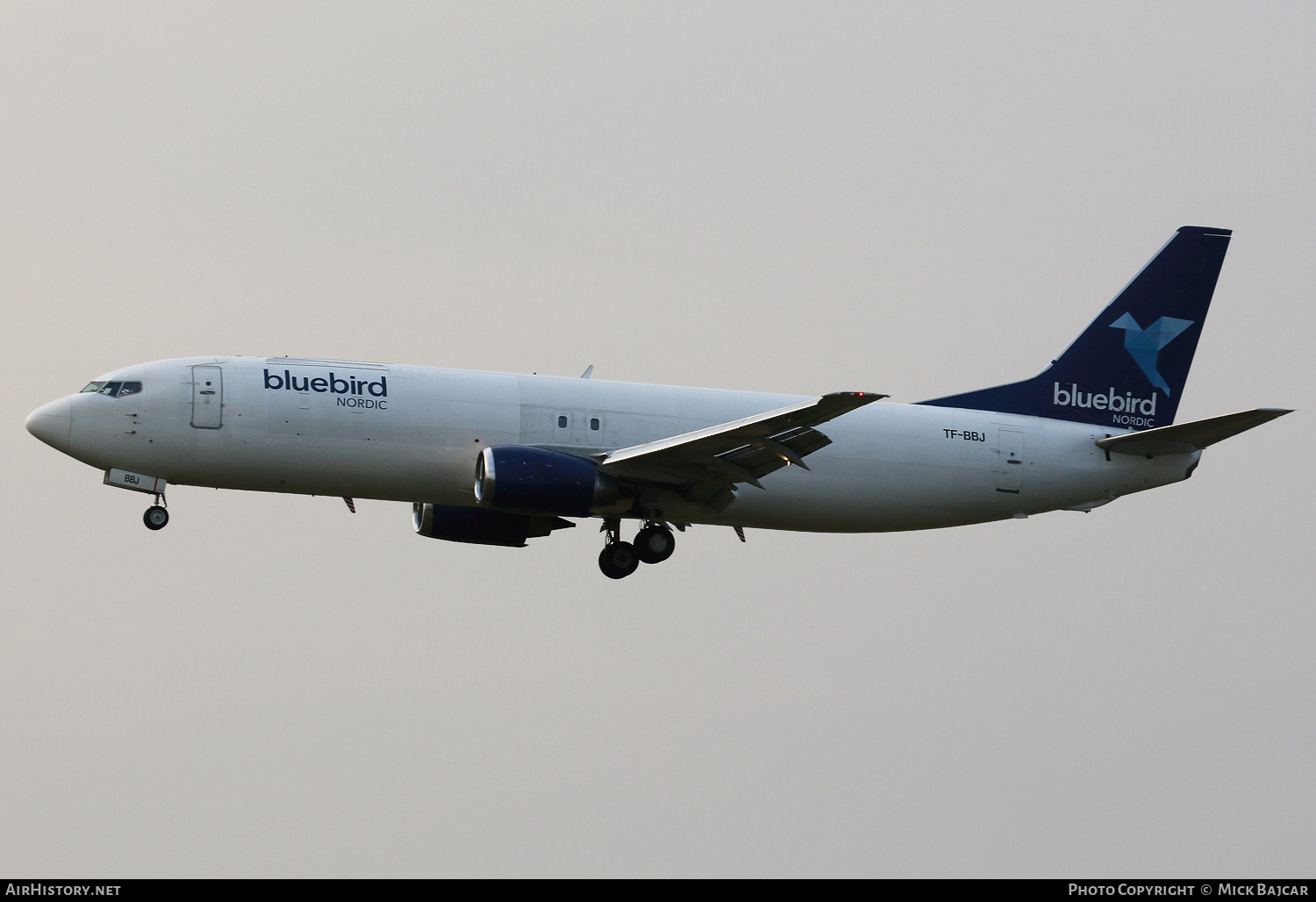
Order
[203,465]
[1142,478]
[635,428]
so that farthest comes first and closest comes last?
[1142,478] < [635,428] < [203,465]

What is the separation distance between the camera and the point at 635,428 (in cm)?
4141

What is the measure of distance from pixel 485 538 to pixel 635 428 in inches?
223

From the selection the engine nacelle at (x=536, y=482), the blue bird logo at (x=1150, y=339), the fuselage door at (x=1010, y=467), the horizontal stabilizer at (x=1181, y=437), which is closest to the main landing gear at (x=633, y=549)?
the engine nacelle at (x=536, y=482)

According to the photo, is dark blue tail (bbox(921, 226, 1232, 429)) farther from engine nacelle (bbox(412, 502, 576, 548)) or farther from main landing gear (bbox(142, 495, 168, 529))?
main landing gear (bbox(142, 495, 168, 529))

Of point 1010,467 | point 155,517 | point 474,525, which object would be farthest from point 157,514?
point 1010,467

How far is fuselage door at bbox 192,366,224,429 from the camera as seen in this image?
38.5 meters

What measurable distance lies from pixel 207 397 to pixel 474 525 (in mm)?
8320

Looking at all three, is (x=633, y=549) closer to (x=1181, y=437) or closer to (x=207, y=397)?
(x=207, y=397)

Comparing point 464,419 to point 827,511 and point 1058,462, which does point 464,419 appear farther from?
point 1058,462

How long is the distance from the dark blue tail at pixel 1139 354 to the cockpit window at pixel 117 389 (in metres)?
21.0

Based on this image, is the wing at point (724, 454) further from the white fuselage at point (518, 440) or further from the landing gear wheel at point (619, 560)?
the landing gear wheel at point (619, 560)

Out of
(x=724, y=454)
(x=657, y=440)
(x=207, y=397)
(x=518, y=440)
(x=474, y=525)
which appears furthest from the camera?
(x=474, y=525)

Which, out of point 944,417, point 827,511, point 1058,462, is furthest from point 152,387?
point 1058,462

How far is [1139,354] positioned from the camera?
4659 centimetres
